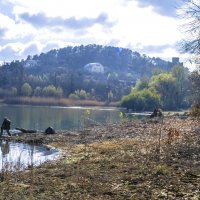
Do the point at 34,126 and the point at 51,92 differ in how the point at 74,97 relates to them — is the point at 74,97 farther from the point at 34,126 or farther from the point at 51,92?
the point at 34,126

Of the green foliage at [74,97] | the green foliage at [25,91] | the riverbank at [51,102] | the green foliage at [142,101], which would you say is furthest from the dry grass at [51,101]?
the green foliage at [142,101]

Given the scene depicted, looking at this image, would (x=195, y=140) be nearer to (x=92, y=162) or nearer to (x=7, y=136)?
(x=92, y=162)

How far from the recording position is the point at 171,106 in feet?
356

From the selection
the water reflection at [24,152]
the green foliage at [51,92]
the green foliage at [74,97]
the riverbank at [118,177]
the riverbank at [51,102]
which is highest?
the green foliage at [51,92]

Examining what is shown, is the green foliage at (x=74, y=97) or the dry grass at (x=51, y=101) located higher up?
the green foliage at (x=74, y=97)

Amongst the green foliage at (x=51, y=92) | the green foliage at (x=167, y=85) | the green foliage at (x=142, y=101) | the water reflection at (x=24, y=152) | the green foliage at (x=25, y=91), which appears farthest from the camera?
the green foliage at (x=25, y=91)

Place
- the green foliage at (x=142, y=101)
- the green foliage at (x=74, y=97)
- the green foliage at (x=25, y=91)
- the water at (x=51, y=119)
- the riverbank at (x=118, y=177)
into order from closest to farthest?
the riverbank at (x=118, y=177), the water at (x=51, y=119), the green foliage at (x=142, y=101), the green foliage at (x=74, y=97), the green foliage at (x=25, y=91)

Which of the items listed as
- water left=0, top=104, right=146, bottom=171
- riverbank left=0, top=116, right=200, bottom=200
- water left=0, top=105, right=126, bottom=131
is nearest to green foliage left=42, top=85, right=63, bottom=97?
water left=0, top=105, right=126, bottom=131

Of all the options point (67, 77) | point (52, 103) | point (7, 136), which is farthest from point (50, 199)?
point (67, 77)

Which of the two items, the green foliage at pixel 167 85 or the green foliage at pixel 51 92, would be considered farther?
the green foliage at pixel 51 92

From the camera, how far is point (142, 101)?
100312 millimetres

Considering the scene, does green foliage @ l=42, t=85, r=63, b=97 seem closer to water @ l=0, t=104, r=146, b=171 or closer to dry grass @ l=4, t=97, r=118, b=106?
dry grass @ l=4, t=97, r=118, b=106

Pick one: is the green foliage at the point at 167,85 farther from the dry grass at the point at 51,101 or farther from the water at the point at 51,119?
the dry grass at the point at 51,101

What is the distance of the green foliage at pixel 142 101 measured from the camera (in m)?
100
